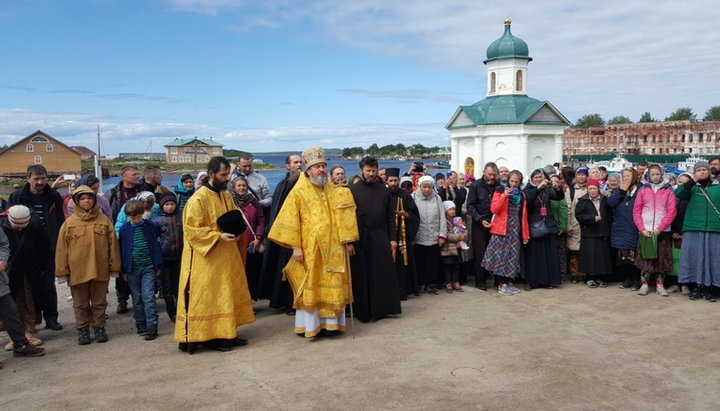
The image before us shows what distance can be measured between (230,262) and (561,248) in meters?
5.13

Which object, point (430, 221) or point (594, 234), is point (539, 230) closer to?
point (594, 234)

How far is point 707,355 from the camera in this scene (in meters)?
4.79

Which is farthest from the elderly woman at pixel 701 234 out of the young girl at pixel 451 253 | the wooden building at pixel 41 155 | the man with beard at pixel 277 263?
the wooden building at pixel 41 155

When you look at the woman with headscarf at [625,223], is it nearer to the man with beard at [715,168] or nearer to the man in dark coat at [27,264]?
the man with beard at [715,168]

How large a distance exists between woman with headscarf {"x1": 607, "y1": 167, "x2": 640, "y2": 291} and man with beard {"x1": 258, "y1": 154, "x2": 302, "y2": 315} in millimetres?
4457

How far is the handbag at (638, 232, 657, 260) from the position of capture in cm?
704

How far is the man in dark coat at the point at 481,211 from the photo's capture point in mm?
7445

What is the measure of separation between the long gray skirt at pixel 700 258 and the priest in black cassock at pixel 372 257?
12.5ft

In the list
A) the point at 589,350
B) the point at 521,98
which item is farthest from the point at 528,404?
the point at 521,98

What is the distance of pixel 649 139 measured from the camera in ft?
281

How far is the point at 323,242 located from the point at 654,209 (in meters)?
4.59

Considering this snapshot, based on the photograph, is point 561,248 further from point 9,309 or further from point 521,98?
point 521,98

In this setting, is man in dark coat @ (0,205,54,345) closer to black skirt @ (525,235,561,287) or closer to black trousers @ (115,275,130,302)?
black trousers @ (115,275,130,302)

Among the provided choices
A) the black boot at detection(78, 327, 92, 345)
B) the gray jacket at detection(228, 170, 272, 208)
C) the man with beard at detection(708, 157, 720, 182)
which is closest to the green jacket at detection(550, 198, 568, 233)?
the man with beard at detection(708, 157, 720, 182)
